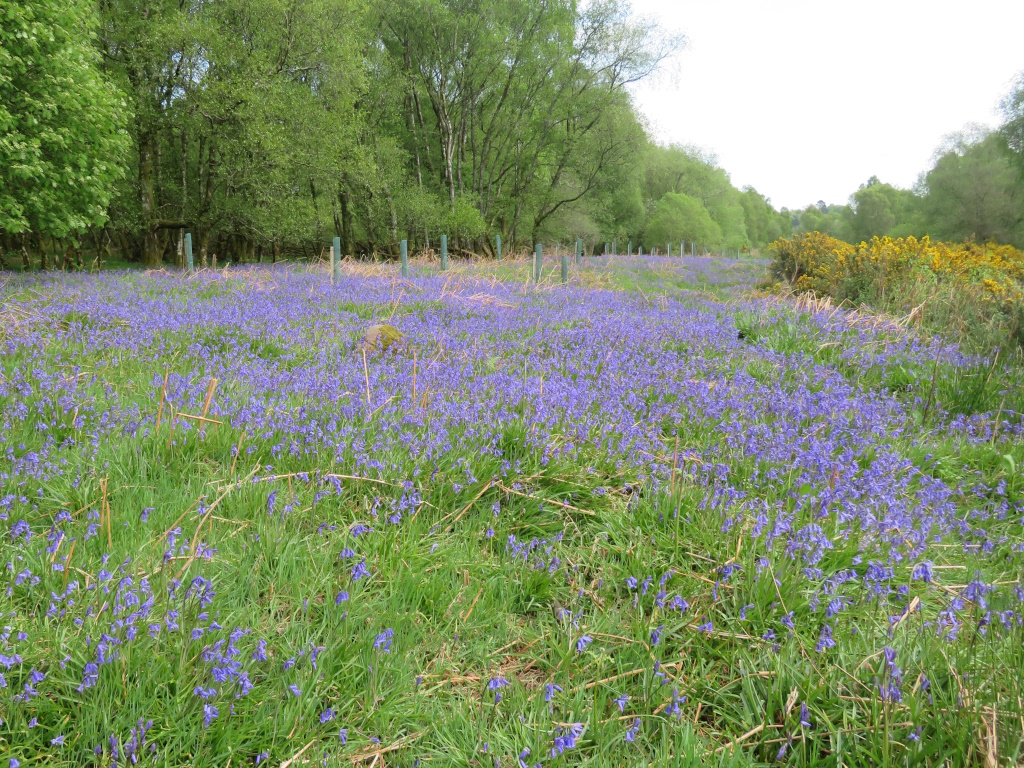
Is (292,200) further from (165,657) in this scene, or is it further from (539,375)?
(165,657)

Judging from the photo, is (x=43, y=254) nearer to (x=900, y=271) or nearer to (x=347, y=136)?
(x=347, y=136)

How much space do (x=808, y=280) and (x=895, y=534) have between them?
14.0 m

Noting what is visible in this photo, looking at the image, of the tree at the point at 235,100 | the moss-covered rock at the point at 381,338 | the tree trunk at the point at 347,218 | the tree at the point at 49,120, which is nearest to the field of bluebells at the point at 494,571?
the moss-covered rock at the point at 381,338

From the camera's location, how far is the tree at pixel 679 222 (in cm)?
5162

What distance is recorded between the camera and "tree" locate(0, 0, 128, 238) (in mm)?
10484

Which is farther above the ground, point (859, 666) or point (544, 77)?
point (544, 77)

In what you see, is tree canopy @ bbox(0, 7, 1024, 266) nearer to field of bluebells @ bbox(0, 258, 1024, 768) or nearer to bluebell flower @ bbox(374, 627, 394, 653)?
field of bluebells @ bbox(0, 258, 1024, 768)

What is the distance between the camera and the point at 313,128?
20.9 metres

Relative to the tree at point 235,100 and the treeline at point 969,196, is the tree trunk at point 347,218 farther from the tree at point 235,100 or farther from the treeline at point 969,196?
the treeline at point 969,196

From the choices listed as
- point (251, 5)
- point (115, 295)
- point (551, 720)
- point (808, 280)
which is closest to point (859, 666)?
point (551, 720)

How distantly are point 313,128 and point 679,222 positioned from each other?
38437 mm

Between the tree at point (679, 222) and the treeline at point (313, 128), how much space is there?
194mm

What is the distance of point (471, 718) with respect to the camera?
178 cm

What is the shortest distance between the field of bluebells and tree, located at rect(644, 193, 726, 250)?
1968 inches
